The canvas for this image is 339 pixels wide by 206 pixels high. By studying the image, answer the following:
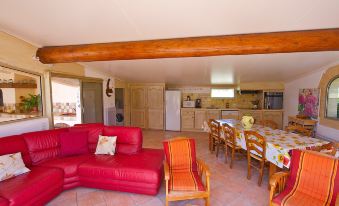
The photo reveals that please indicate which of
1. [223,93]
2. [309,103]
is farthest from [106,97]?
[309,103]

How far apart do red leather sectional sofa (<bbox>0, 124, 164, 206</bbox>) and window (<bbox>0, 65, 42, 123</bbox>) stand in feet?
Answer: 2.26

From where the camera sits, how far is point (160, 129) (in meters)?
6.95

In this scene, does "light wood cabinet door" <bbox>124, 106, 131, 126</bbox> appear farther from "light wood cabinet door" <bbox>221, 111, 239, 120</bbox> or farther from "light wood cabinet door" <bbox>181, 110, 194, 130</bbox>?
"light wood cabinet door" <bbox>221, 111, 239, 120</bbox>

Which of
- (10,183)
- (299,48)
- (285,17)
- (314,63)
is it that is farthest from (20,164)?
(314,63)

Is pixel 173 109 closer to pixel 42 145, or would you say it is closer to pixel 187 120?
pixel 187 120

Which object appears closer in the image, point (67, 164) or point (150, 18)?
point (150, 18)

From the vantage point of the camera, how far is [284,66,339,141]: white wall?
395 cm

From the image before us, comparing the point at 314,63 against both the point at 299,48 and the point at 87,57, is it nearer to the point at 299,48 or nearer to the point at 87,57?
the point at 299,48

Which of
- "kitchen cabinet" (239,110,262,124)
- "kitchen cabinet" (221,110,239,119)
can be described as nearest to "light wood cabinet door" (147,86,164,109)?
"kitchen cabinet" (221,110,239,119)

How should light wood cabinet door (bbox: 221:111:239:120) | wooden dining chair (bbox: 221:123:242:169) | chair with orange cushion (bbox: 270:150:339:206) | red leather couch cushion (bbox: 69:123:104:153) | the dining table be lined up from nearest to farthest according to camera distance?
chair with orange cushion (bbox: 270:150:339:206), the dining table, red leather couch cushion (bbox: 69:123:104:153), wooden dining chair (bbox: 221:123:242:169), light wood cabinet door (bbox: 221:111:239:120)

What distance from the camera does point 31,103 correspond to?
3508 millimetres

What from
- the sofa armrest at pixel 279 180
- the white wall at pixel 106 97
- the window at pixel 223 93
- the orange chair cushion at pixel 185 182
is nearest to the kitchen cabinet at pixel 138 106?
the white wall at pixel 106 97

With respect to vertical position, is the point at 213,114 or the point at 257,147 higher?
the point at 213,114

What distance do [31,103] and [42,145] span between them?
3.55 ft
